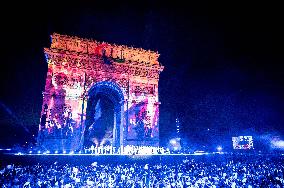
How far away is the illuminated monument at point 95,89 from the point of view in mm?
18672

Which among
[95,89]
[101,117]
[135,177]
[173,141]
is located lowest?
[135,177]

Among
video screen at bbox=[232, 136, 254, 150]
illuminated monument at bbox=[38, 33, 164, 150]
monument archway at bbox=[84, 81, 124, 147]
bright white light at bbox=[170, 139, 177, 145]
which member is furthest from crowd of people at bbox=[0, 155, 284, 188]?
video screen at bbox=[232, 136, 254, 150]

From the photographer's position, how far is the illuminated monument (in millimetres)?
18672

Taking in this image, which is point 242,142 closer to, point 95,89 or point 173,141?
point 173,141

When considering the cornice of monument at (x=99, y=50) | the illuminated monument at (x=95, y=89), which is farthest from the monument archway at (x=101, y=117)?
the cornice of monument at (x=99, y=50)

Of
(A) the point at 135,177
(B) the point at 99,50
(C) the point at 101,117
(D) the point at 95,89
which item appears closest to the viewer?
(A) the point at 135,177

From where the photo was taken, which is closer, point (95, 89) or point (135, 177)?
point (135, 177)

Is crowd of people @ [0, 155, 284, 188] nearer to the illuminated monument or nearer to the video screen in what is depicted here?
the illuminated monument

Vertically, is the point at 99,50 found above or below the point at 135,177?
above

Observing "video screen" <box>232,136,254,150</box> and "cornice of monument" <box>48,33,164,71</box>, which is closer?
"cornice of monument" <box>48,33,164,71</box>

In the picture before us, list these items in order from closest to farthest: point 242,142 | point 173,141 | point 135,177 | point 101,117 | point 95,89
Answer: point 135,177
point 95,89
point 101,117
point 173,141
point 242,142

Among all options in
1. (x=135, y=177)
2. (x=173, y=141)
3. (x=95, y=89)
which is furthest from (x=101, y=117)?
(x=135, y=177)

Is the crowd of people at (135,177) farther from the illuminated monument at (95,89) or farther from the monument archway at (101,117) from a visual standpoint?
the monument archway at (101,117)

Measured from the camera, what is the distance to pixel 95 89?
21406 millimetres
